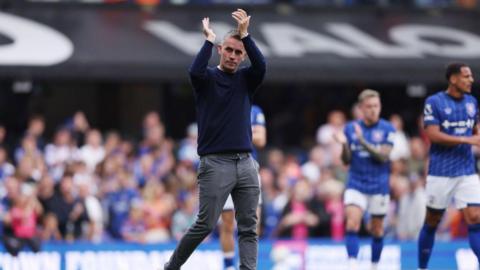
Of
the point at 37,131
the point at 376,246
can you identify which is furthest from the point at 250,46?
the point at 37,131

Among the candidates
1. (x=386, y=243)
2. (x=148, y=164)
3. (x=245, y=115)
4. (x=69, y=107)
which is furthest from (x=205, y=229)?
(x=69, y=107)

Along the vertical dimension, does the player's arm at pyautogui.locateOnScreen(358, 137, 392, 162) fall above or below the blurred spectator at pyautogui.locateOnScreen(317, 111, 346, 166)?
above

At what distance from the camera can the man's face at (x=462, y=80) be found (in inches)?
557

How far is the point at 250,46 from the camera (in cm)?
1157

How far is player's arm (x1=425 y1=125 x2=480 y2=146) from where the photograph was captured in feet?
45.9

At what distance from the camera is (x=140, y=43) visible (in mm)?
24172

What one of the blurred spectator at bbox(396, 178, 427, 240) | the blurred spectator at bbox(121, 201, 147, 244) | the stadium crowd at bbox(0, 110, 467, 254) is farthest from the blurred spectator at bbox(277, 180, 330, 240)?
the blurred spectator at bbox(121, 201, 147, 244)

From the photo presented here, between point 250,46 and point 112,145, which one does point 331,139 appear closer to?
point 112,145

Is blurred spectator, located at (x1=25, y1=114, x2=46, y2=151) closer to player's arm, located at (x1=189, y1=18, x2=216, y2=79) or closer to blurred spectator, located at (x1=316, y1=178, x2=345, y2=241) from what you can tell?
blurred spectator, located at (x1=316, y1=178, x2=345, y2=241)

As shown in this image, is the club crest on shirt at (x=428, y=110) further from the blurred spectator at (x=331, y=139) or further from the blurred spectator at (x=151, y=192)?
the blurred spectator at (x=331, y=139)

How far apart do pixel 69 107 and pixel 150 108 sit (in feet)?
5.56

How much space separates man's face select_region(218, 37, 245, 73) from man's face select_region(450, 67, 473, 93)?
3.40m

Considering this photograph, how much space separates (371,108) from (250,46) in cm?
471

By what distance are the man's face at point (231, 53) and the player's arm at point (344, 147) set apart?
4.10 meters
